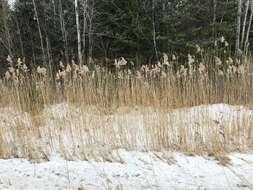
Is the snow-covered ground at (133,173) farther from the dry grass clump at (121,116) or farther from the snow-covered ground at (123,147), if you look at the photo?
the dry grass clump at (121,116)

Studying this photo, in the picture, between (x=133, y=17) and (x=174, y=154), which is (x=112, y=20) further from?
(x=174, y=154)

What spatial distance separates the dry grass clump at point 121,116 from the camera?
11.4ft

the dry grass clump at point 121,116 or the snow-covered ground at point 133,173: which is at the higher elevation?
the dry grass clump at point 121,116

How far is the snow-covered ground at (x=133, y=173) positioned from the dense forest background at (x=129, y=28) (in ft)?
16.9

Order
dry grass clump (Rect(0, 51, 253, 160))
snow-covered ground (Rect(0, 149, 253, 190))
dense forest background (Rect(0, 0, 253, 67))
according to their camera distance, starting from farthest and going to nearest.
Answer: dense forest background (Rect(0, 0, 253, 67)), dry grass clump (Rect(0, 51, 253, 160)), snow-covered ground (Rect(0, 149, 253, 190))

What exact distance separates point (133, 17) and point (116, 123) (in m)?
6.40

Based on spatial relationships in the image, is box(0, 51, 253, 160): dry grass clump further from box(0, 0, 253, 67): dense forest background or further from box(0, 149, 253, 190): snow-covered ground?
box(0, 0, 253, 67): dense forest background

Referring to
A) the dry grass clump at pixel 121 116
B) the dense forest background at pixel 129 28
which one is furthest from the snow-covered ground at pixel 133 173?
the dense forest background at pixel 129 28

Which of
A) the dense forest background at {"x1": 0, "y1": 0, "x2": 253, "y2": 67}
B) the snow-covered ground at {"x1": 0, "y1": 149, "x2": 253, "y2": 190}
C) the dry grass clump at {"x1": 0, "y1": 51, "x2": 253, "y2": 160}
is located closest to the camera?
the snow-covered ground at {"x1": 0, "y1": 149, "x2": 253, "y2": 190}

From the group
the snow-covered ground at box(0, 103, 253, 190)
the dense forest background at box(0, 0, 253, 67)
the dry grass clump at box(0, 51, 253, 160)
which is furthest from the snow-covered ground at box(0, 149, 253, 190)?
the dense forest background at box(0, 0, 253, 67)

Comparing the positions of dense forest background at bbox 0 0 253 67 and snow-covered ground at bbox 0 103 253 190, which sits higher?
dense forest background at bbox 0 0 253 67

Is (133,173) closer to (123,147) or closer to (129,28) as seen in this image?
(123,147)

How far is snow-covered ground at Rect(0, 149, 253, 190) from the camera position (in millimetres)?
2619

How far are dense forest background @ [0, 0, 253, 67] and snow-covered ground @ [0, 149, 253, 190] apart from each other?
516cm
